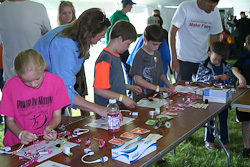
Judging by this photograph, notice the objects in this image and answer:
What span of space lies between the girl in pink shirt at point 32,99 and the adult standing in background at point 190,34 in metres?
2.15

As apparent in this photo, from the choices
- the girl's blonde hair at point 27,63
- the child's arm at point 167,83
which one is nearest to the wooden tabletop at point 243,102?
Answer: the child's arm at point 167,83

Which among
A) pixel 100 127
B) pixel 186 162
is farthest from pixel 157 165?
pixel 100 127

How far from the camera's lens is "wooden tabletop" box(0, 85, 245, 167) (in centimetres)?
138

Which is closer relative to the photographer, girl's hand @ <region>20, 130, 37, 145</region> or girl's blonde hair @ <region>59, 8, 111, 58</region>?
girl's hand @ <region>20, 130, 37, 145</region>

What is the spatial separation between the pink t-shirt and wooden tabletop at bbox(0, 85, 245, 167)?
7.4 inches

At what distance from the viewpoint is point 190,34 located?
3758 millimetres

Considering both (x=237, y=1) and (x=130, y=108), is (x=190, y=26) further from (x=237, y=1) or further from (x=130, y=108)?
(x=237, y=1)

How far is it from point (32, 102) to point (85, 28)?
0.63 metres

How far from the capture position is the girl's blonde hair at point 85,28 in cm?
193

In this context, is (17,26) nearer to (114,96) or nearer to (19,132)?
(114,96)

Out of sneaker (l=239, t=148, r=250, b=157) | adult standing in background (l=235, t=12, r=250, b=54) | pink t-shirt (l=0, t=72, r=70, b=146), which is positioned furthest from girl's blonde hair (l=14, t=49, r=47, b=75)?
adult standing in background (l=235, t=12, r=250, b=54)

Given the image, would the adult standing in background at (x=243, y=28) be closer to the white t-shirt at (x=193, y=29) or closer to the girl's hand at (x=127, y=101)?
the white t-shirt at (x=193, y=29)

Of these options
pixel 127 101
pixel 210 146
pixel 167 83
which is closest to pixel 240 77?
pixel 167 83

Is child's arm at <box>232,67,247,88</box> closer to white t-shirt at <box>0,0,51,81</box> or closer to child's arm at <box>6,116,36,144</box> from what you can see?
white t-shirt at <box>0,0,51,81</box>
